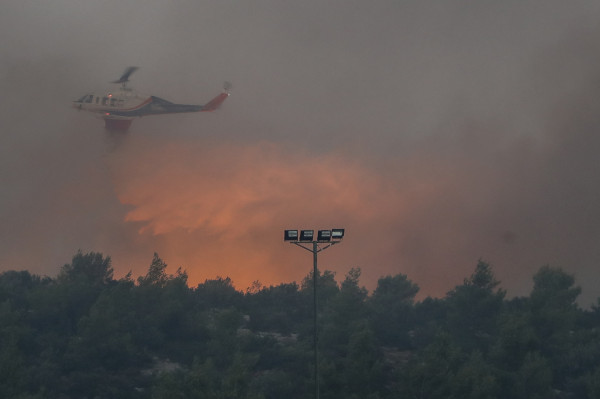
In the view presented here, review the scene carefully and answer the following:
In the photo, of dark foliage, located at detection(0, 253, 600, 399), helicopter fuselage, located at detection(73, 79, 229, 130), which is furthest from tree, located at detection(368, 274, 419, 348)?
helicopter fuselage, located at detection(73, 79, 229, 130)

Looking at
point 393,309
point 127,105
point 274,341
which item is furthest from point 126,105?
point 393,309

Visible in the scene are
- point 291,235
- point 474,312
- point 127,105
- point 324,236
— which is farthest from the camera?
point 474,312

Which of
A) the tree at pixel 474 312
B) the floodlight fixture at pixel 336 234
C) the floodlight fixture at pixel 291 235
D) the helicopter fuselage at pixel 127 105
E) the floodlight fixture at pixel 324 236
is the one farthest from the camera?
the tree at pixel 474 312

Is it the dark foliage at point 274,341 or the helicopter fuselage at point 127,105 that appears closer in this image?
the dark foliage at point 274,341

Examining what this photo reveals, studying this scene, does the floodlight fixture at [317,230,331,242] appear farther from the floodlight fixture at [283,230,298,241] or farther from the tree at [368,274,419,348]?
the tree at [368,274,419,348]

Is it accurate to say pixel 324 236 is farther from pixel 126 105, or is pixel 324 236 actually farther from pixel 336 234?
pixel 126 105

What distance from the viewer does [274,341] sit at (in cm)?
11731

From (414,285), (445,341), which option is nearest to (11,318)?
(445,341)

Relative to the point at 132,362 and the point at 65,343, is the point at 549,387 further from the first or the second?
the point at 65,343

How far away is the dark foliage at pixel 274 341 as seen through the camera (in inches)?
3322

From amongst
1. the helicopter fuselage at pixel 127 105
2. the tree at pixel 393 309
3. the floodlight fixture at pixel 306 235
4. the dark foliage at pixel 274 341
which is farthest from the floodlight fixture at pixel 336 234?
the tree at pixel 393 309

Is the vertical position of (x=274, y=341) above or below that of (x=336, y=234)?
below

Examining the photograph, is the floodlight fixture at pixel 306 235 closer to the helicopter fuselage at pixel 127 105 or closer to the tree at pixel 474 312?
the helicopter fuselage at pixel 127 105

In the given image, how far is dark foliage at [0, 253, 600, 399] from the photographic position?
8438 centimetres
